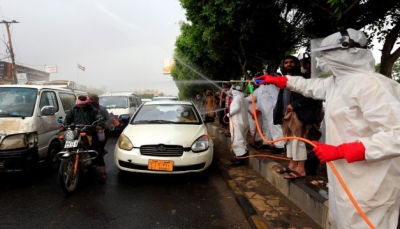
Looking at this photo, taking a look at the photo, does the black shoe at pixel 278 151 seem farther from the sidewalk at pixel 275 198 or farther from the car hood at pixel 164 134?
the car hood at pixel 164 134

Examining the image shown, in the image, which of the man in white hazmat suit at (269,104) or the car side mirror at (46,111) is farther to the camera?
the man in white hazmat suit at (269,104)

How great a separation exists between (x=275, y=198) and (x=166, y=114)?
292 centimetres

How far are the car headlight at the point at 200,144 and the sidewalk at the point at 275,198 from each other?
2.33 feet

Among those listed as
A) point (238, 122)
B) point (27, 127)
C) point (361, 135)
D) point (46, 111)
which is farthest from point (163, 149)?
point (361, 135)

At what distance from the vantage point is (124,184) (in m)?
4.57

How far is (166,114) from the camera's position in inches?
228

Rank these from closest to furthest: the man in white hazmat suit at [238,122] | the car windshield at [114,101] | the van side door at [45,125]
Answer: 1. the van side door at [45,125]
2. the man in white hazmat suit at [238,122]
3. the car windshield at [114,101]

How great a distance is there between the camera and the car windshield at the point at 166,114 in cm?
552

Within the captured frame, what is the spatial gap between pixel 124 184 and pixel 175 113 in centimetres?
190

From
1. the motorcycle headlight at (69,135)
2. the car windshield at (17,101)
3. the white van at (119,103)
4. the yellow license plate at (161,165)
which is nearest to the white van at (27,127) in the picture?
the car windshield at (17,101)

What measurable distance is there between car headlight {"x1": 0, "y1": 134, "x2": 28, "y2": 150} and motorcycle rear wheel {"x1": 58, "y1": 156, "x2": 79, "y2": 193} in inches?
33.4

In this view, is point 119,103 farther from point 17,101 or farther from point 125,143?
point 125,143

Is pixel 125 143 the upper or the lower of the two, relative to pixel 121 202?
upper

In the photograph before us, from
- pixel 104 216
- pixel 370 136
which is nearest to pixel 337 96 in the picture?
pixel 370 136
